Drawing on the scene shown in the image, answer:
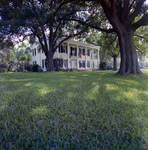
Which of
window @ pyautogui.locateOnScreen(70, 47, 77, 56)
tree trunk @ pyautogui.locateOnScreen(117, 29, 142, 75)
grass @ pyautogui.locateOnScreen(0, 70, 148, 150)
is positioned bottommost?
grass @ pyautogui.locateOnScreen(0, 70, 148, 150)

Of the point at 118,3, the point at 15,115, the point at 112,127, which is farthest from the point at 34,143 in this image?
the point at 118,3

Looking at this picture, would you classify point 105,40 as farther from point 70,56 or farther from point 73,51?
point 73,51

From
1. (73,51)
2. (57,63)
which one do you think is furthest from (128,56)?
(73,51)

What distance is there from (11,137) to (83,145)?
2.46ft

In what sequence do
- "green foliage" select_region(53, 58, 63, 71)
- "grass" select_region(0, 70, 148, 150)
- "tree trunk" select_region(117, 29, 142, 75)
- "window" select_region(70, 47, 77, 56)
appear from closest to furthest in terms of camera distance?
1. "grass" select_region(0, 70, 148, 150)
2. "tree trunk" select_region(117, 29, 142, 75)
3. "green foliage" select_region(53, 58, 63, 71)
4. "window" select_region(70, 47, 77, 56)

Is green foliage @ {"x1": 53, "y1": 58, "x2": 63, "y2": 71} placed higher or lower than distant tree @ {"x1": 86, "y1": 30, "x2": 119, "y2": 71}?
lower

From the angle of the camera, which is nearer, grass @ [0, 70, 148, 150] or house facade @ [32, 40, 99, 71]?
grass @ [0, 70, 148, 150]

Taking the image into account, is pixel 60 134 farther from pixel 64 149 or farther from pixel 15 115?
pixel 15 115

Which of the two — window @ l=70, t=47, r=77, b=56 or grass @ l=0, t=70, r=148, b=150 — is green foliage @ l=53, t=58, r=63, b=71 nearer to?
window @ l=70, t=47, r=77, b=56

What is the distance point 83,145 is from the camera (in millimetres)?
1002

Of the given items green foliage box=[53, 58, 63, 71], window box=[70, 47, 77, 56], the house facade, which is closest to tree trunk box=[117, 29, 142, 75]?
green foliage box=[53, 58, 63, 71]

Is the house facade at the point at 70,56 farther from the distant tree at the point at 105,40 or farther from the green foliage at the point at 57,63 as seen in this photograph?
the distant tree at the point at 105,40

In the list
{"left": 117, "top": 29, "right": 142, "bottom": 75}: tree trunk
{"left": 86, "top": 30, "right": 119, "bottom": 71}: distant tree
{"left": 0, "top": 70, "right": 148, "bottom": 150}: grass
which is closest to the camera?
{"left": 0, "top": 70, "right": 148, "bottom": 150}: grass

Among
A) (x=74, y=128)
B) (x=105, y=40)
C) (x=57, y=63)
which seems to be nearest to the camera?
(x=74, y=128)
